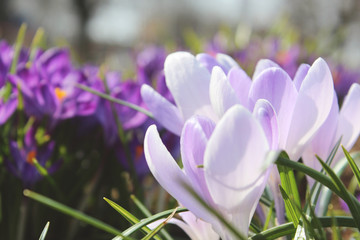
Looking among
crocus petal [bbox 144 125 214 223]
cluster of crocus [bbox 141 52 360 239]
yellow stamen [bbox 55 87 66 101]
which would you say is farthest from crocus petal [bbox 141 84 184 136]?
yellow stamen [bbox 55 87 66 101]

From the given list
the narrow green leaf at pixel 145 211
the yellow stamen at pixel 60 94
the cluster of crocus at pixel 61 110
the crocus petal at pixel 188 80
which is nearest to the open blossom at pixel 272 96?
the crocus petal at pixel 188 80

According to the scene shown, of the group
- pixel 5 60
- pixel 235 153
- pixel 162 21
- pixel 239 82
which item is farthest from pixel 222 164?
pixel 162 21

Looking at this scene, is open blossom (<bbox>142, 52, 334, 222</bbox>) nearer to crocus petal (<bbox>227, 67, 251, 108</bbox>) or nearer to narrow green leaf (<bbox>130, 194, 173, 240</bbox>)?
crocus petal (<bbox>227, 67, 251, 108</bbox>)

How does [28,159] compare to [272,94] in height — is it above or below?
below

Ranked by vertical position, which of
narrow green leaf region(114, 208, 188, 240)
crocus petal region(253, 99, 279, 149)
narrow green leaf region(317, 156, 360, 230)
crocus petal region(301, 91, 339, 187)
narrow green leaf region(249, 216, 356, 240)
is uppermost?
crocus petal region(253, 99, 279, 149)

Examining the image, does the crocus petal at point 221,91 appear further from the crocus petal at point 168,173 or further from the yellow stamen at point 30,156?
the yellow stamen at point 30,156

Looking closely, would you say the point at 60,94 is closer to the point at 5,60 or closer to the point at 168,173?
the point at 5,60
